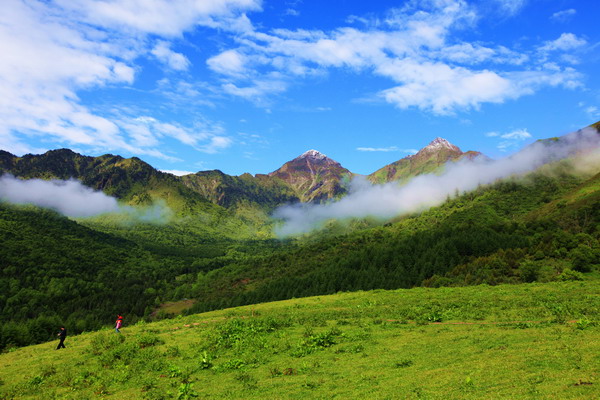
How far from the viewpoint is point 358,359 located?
84.1 ft

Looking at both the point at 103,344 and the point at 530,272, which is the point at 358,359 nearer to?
the point at 103,344

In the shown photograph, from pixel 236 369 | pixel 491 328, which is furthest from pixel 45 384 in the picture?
pixel 491 328

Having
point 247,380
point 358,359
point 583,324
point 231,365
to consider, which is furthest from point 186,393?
point 583,324

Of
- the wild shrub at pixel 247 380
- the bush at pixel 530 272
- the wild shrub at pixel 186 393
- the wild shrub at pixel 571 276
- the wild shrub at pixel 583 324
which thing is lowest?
the bush at pixel 530 272

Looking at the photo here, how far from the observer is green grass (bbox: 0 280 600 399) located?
17.8 m

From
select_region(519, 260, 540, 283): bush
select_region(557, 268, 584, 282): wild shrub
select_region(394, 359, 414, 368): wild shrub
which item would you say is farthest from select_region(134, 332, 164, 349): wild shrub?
select_region(519, 260, 540, 283): bush

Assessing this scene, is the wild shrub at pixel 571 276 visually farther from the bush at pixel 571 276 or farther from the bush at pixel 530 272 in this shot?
the bush at pixel 530 272

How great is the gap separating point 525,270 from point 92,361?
9755 centimetres

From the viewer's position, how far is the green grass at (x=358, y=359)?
58.4ft

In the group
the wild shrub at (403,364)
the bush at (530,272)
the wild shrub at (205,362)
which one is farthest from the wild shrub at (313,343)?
the bush at (530,272)

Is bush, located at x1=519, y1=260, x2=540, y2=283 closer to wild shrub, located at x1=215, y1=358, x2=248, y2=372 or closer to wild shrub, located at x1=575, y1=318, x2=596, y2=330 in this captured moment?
wild shrub, located at x1=575, y1=318, x2=596, y2=330

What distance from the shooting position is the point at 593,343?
Result: 2097cm

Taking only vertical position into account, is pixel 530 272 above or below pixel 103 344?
below

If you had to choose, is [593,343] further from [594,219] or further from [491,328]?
[594,219]
